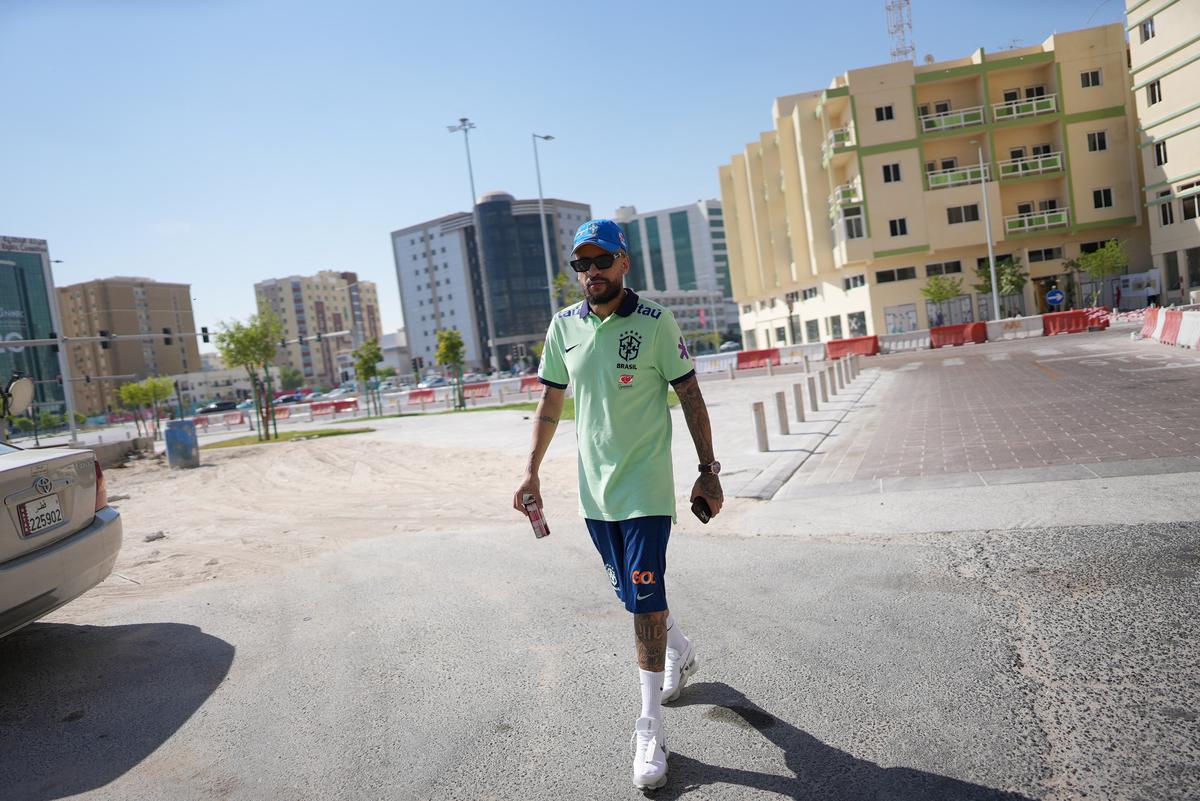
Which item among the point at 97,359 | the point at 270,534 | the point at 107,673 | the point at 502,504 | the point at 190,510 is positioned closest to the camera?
the point at 107,673

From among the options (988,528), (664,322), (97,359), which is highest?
(97,359)

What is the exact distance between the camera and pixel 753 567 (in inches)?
202

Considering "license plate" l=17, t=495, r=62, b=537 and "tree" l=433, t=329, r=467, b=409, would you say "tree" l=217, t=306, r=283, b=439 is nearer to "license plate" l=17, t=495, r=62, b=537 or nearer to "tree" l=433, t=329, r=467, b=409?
"tree" l=433, t=329, r=467, b=409

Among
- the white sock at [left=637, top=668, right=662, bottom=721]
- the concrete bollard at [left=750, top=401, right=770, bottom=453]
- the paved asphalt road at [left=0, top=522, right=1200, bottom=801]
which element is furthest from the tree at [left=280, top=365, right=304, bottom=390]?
the white sock at [left=637, top=668, right=662, bottom=721]

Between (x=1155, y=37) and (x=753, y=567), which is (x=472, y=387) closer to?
(x=753, y=567)

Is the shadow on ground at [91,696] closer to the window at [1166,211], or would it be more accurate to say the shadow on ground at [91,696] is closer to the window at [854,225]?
the window at [854,225]

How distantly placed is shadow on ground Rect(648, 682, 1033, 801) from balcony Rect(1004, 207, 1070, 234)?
50.7 meters

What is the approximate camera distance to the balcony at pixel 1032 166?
46.2 meters

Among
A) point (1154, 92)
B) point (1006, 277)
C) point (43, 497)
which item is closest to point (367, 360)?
point (1006, 277)

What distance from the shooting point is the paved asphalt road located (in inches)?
105

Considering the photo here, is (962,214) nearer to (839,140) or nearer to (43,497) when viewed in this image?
(839,140)

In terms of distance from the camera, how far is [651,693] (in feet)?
9.39

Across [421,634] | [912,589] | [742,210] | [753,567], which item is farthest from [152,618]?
[742,210]

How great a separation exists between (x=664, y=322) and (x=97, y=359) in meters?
128
